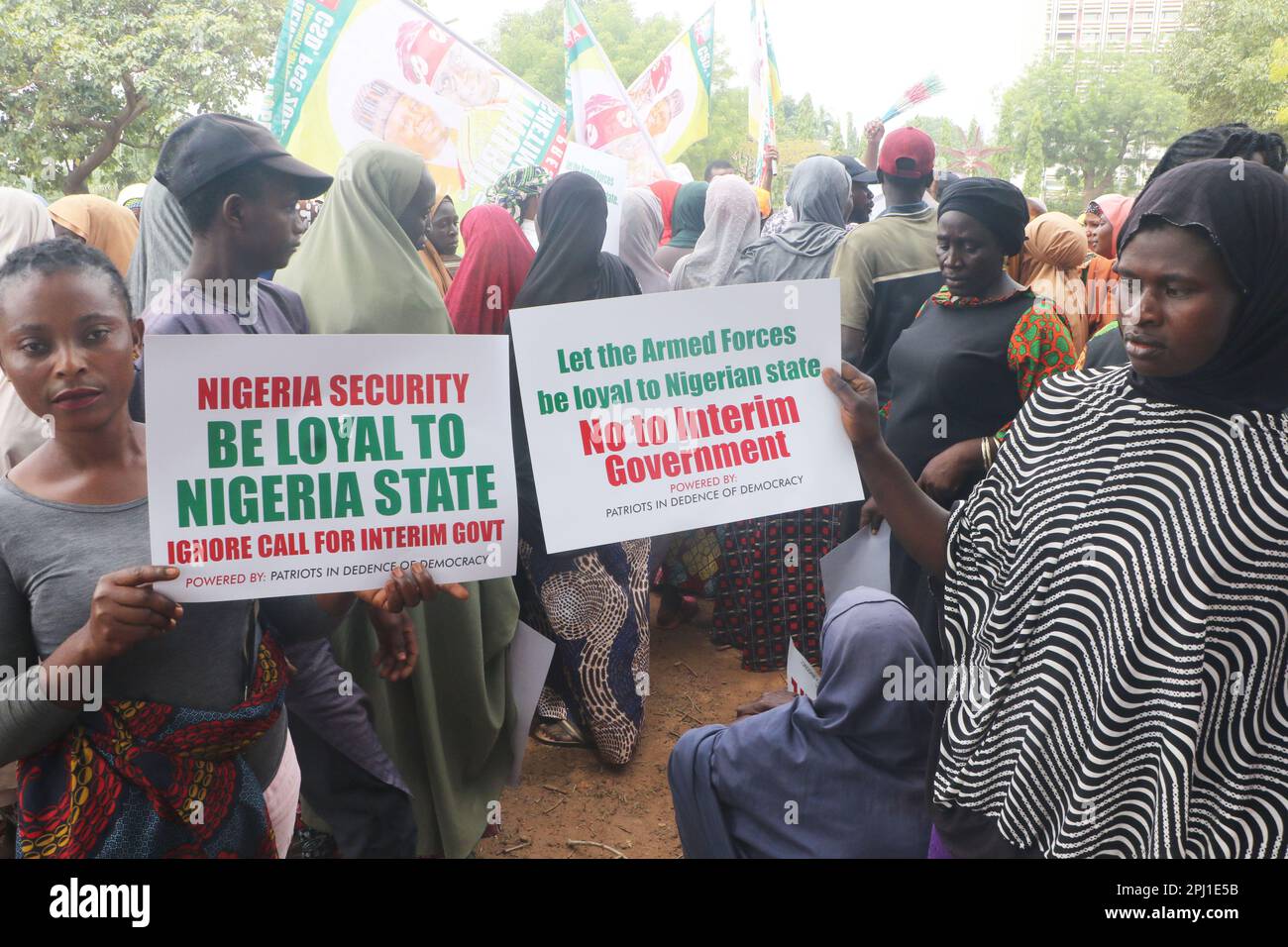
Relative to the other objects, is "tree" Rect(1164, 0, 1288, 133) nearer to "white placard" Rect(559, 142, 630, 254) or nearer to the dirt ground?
"white placard" Rect(559, 142, 630, 254)

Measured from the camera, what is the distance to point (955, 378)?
10.3ft

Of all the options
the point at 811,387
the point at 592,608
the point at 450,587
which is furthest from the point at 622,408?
the point at 592,608

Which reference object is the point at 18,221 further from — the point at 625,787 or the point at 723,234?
the point at 723,234

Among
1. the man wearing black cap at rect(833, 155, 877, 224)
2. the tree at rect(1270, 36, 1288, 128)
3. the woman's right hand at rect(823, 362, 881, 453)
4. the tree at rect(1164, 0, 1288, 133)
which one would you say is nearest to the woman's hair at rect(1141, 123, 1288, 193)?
the woman's right hand at rect(823, 362, 881, 453)

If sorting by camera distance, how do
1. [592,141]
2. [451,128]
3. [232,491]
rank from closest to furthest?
[232,491], [451,128], [592,141]

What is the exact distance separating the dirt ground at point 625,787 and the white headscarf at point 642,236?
2139mm

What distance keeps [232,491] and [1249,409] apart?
5.74 ft

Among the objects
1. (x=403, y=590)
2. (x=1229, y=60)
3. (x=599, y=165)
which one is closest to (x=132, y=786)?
(x=403, y=590)

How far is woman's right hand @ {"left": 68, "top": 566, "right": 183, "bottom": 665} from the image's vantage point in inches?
60.9

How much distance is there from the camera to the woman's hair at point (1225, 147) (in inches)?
115

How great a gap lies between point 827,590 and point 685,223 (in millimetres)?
3727

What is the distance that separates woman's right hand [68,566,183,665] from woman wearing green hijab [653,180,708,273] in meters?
4.91
